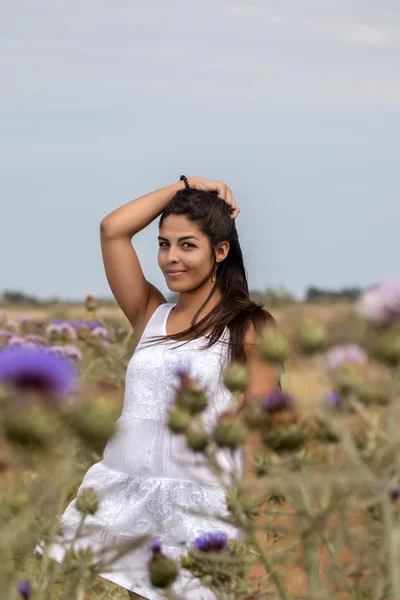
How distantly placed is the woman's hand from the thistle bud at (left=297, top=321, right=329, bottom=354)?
2.08 m

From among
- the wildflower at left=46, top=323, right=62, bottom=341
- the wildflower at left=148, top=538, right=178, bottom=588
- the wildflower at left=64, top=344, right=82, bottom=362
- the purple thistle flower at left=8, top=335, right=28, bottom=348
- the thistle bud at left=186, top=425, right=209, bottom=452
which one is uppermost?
the wildflower at left=46, top=323, right=62, bottom=341

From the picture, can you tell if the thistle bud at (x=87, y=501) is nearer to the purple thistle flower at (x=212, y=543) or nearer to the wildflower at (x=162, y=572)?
the wildflower at (x=162, y=572)

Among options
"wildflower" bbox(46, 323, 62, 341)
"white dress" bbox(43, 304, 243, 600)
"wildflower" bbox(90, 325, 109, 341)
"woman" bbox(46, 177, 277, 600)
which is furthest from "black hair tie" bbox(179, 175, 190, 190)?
"wildflower" bbox(46, 323, 62, 341)

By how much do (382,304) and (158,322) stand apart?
208 centimetres

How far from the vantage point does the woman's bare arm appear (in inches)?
138

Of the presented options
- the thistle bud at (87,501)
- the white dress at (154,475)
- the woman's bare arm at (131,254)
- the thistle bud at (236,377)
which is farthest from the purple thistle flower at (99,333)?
the thistle bud at (236,377)

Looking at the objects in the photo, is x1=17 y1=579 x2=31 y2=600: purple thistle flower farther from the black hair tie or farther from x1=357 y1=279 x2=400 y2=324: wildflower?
the black hair tie

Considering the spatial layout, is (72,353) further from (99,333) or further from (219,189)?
(219,189)

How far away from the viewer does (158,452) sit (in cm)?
312

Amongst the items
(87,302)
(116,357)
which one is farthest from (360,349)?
(87,302)

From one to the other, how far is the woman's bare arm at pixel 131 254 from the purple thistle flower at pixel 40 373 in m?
2.19

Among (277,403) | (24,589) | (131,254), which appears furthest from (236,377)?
(131,254)

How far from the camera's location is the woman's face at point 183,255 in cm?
327

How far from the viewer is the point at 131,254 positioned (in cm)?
354
